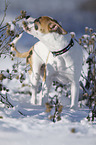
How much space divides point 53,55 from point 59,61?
122 millimetres

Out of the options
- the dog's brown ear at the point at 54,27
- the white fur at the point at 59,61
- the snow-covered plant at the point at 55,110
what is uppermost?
the dog's brown ear at the point at 54,27

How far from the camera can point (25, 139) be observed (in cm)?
101

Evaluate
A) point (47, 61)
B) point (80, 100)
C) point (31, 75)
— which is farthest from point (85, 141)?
point (80, 100)

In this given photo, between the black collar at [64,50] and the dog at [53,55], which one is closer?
the dog at [53,55]

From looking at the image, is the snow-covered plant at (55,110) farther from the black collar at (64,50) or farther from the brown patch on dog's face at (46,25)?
the brown patch on dog's face at (46,25)

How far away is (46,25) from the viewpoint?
2.15 m

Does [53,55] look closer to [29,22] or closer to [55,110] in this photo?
[29,22]

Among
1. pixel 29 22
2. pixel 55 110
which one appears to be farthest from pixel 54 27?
pixel 55 110

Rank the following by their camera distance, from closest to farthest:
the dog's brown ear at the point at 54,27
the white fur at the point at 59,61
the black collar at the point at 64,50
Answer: the dog's brown ear at the point at 54,27 < the white fur at the point at 59,61 < the black collar at the point at 64,50

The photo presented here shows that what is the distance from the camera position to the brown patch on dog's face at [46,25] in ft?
6.99

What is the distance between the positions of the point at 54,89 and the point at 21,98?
0.68 meters

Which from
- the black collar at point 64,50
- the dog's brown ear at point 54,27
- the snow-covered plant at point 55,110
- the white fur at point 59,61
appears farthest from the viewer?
the black collar at point 64,50

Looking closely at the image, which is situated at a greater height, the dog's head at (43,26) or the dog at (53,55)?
the dog's head at (43,26)

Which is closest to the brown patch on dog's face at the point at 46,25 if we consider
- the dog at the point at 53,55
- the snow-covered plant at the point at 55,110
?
the dog at the point at 53,55
